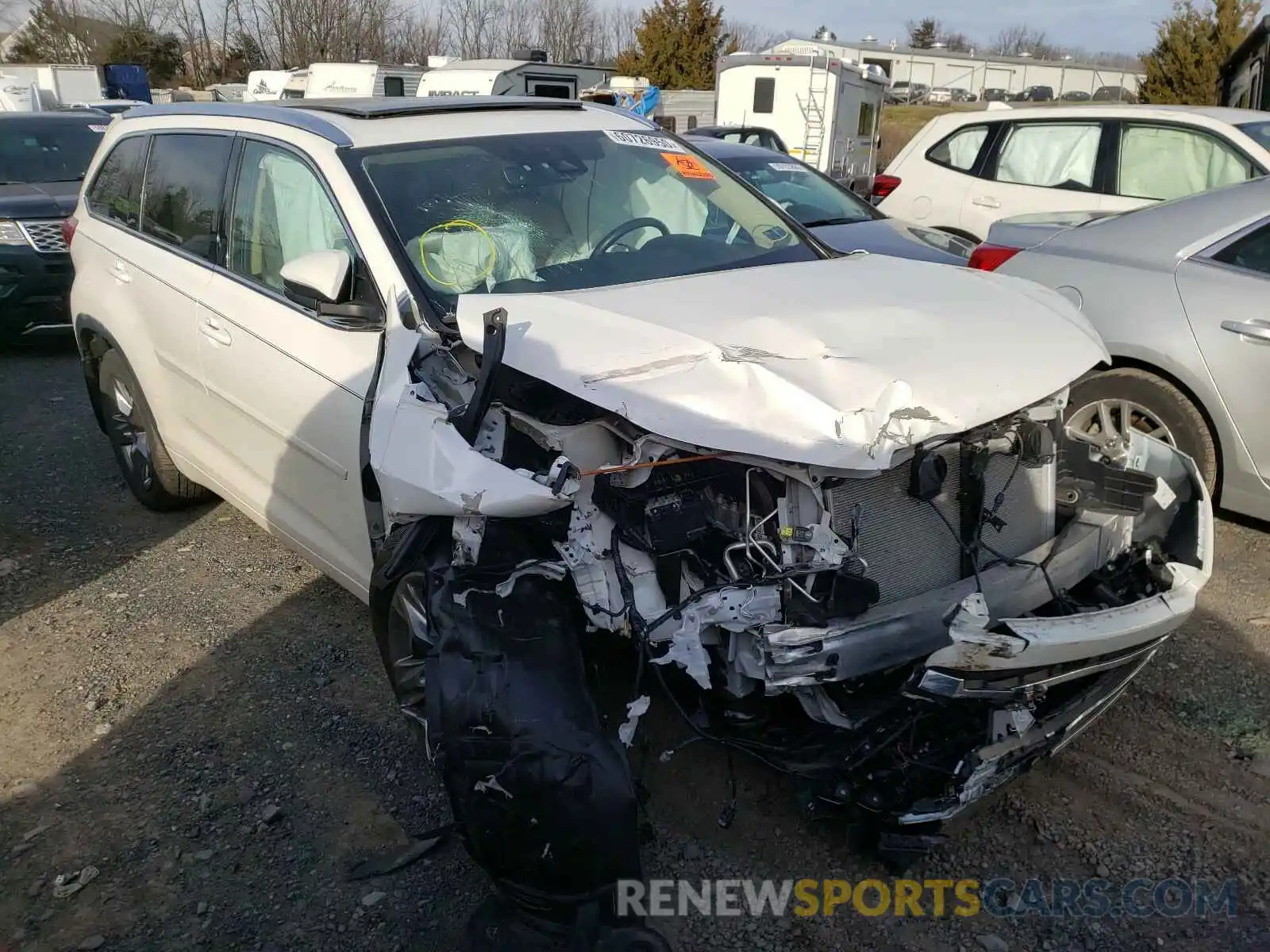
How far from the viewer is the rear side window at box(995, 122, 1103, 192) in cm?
753

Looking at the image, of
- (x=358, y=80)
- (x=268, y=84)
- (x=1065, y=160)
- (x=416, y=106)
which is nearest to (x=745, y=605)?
(x=416, y=106)

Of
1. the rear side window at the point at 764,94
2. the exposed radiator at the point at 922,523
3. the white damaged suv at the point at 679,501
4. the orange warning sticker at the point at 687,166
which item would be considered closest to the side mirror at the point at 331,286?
the white damaged suv at the point at 679,501

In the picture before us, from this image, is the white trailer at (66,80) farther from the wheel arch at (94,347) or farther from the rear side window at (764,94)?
the wheel arch at (94,347)

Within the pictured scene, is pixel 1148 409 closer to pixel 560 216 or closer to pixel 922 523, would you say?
pixel 922 523

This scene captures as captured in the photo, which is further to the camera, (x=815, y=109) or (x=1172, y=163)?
(x=815, y=109)

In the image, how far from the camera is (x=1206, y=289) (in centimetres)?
413

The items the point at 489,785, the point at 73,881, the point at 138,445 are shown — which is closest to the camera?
the point at 489,785

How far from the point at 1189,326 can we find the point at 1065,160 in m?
4.13

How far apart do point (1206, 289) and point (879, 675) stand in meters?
2.73

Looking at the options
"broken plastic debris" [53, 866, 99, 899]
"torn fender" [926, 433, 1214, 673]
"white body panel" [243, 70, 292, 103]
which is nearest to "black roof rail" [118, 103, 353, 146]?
"broken plastic debris" [53, 866, 99, 899]

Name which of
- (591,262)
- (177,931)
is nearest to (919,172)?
(591,262)

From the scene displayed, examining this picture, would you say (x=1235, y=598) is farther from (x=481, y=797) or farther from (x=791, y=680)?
(x=481, y=797)

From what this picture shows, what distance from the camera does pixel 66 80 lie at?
24.0 metres

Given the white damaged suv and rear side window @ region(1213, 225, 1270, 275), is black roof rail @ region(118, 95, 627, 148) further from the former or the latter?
rear side window @ region(1213, 225, 1270, 275)
